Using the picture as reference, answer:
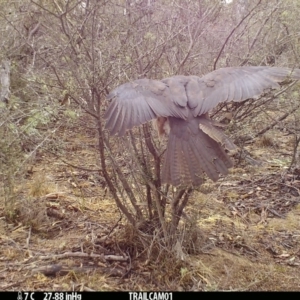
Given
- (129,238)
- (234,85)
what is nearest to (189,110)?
(234,85)

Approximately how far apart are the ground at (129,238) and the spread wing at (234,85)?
98cm

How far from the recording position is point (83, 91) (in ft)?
11.6

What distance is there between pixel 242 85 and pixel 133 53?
0.94m

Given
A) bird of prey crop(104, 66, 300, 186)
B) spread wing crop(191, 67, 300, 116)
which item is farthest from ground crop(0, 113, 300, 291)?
spread wing crop(191, 67, 300, 116)

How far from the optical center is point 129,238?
4.04 metres

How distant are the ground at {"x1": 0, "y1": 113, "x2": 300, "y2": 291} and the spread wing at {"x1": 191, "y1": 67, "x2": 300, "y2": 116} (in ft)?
3.21

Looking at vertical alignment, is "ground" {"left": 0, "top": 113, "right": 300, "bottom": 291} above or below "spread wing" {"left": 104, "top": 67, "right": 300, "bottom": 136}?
below

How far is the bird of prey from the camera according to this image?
3.41 meters

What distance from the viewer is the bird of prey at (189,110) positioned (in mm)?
3408

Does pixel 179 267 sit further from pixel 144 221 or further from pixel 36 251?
pixel 36 251

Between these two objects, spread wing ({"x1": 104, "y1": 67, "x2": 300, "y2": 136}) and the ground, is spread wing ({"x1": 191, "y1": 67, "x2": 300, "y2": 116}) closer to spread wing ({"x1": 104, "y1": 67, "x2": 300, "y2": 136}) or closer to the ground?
spread wing ({"x1": 104, "y1": 67, "x2": 300, "y2": 136})

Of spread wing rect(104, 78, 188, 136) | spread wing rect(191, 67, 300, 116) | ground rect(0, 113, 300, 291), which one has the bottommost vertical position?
ground rect(0, 113, 300, 291)

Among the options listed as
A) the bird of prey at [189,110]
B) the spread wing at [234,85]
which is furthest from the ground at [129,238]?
the spread wing at [234,85]

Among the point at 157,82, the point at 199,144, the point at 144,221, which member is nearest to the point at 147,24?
the point at 157,82
